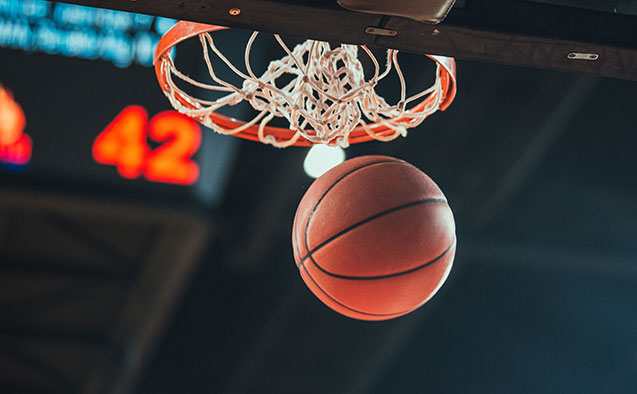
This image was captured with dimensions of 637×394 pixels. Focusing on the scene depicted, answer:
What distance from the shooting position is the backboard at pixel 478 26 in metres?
1.91

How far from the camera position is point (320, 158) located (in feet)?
17.7

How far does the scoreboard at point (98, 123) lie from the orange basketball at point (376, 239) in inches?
94.9

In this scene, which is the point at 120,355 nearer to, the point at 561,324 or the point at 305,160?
the point at 305,160

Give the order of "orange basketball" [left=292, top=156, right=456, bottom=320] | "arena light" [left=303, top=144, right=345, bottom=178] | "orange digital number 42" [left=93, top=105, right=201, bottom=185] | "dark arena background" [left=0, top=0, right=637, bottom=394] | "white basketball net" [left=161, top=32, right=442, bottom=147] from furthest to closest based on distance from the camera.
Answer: "arena light" [left=303, top=144, right=345, bottom=178] < "orange digital number 42" [left=93, top=105, right=201, bottom=185] < "dark arena background" [left=0, top=0, right=637, bottom=394] < "white basketball net" [left=161, top=32, right=442, bottom=147] < "orange basketball" [left=292, top=156, right=456, bottom=320]

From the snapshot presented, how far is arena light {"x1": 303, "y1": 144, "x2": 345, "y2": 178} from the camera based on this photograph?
526cm

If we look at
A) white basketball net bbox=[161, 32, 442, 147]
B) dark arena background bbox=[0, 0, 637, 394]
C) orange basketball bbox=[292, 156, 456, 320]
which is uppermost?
white basketball net bbox=[161, 32, 442, 147]

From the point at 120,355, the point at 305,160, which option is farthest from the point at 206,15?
the point at 120,355

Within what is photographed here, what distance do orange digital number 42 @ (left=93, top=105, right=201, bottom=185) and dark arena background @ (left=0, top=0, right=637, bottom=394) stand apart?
13 millimetres

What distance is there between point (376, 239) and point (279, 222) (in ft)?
13.7

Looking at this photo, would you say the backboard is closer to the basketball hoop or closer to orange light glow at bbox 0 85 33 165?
the basketball hoop

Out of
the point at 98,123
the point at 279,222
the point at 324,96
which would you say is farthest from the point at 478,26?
the point at 279,222

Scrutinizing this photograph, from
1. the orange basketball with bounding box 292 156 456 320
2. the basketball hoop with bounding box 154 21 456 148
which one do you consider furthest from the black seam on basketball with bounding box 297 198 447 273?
the basketball hoop with bounding box 154 21 456 148

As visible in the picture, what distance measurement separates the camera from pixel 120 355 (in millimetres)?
7988

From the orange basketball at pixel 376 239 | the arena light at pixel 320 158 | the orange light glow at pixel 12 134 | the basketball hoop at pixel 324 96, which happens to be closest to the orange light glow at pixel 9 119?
the orange light glow at pixel 12 134
